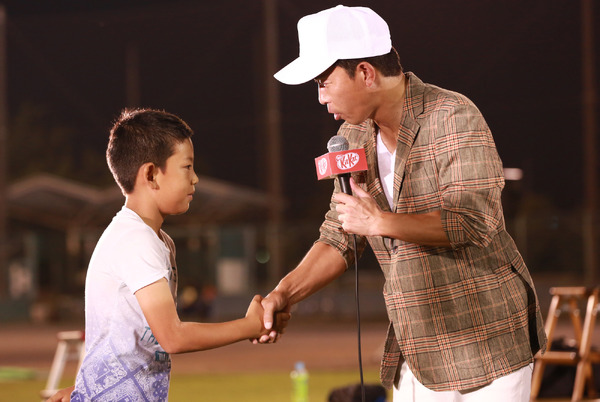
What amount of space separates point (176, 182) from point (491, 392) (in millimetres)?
1191

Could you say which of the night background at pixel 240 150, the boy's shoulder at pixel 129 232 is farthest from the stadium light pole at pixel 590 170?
the boy's shoulder at pixel 129 232

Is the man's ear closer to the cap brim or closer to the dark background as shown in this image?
the cap brim

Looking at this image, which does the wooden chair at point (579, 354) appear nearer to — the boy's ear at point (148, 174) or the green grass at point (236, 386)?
the green grass at point (236, 386)

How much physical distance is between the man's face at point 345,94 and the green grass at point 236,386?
20.8 ft

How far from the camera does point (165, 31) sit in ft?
125

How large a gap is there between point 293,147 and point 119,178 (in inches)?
2033

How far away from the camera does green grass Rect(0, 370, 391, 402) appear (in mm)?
9344

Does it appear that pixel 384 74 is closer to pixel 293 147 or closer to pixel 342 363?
pixel 342 363

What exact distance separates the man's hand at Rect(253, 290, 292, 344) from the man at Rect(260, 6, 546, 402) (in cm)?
41

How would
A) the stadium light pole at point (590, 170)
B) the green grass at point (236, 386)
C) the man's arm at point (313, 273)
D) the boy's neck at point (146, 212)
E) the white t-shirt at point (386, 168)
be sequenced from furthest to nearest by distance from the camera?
the stadium light pole at point (590, 170), the green grass at point (236, 386), the man's arm at point (313, 273), the white t-shirt at point (386, 168), the boy's neck at point (146, 212)

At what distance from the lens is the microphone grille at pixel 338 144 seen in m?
2.95

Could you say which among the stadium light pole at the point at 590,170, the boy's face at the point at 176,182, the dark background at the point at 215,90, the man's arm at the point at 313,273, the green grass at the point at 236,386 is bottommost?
the green grass at the point at 236,386

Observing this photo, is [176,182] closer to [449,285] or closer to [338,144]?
[338,144]

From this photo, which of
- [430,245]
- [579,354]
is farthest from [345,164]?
[579,354]
